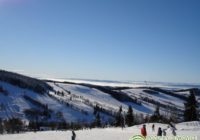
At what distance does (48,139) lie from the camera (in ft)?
178

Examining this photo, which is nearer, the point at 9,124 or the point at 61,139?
the point at 61,139

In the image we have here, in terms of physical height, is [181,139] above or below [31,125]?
above

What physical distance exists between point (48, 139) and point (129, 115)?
2196 inches

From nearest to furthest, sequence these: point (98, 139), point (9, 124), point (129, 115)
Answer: point (98, 139) < point (129, 115) < point (9, 124)

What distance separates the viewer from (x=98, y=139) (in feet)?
172

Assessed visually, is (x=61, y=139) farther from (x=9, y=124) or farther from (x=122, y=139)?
(x=9, y=124)

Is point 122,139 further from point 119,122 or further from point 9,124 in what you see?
point 9,124

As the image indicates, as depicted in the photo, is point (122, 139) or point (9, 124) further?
point (9, 124)

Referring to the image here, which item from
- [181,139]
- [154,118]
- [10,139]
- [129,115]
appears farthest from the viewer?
[154,118]

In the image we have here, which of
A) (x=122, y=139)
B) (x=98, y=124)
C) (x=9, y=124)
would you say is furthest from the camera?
(x=9, y=124)

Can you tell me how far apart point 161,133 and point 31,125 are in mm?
118504

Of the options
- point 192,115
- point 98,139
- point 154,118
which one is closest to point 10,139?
point 98,139

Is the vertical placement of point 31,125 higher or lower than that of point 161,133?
lower

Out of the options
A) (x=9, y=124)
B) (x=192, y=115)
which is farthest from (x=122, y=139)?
(x=9, y=124)
